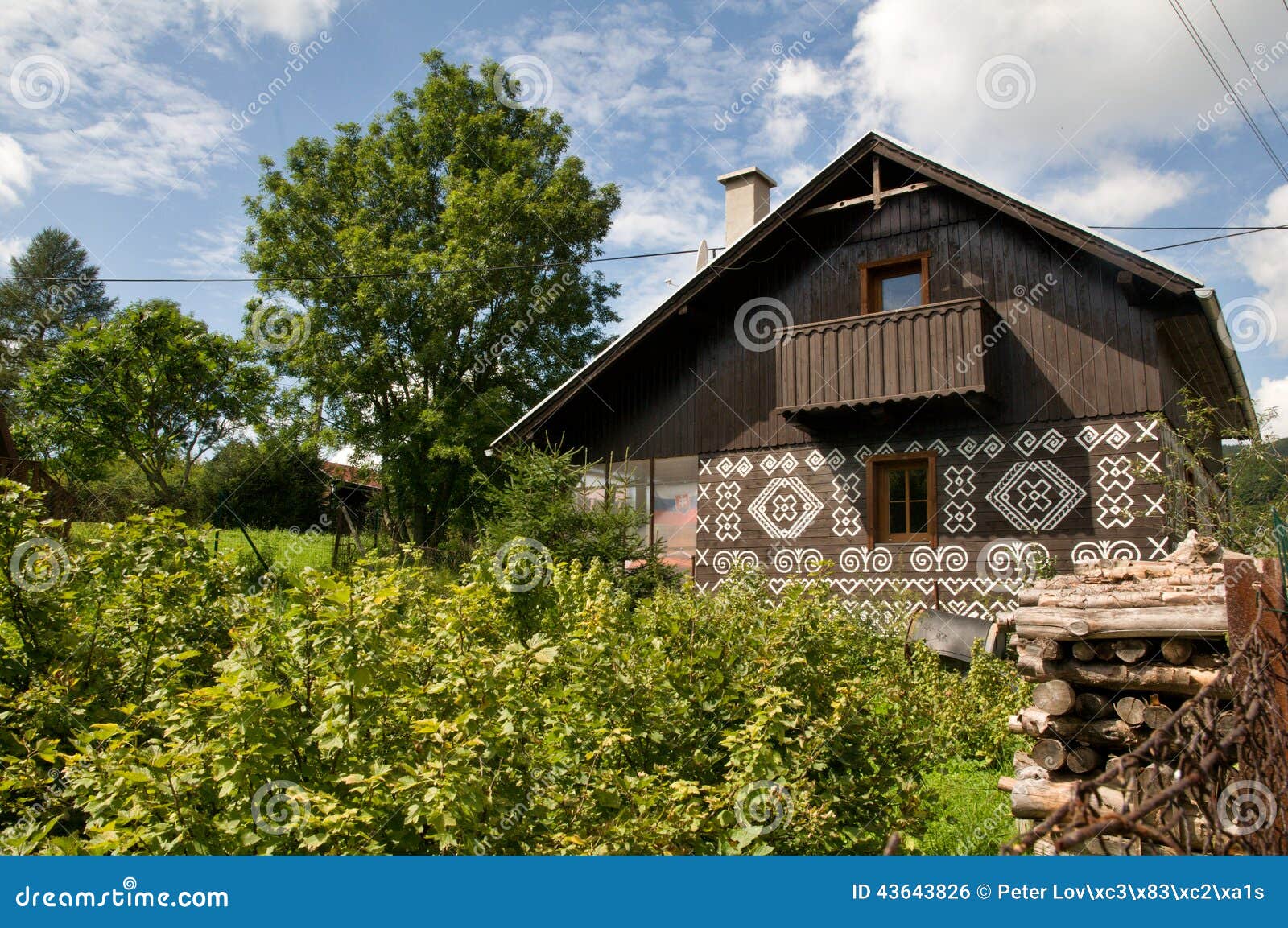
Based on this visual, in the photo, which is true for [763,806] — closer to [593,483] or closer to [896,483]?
[896,483]

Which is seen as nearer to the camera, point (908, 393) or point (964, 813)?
point (964, 813)

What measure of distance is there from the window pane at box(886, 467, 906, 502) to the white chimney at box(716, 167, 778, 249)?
19.6 feet

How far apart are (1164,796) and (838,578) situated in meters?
10.5

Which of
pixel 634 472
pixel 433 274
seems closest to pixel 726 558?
pixel 634 472

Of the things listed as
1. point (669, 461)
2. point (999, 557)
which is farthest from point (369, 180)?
point (999, 557)

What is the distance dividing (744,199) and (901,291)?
468 cm

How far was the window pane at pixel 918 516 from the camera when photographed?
1195 cm

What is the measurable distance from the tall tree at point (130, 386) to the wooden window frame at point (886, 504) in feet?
40.5

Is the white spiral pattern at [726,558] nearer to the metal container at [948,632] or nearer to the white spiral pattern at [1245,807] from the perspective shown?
the metal container at [948,632]

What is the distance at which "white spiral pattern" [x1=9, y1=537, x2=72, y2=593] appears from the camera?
4.86m

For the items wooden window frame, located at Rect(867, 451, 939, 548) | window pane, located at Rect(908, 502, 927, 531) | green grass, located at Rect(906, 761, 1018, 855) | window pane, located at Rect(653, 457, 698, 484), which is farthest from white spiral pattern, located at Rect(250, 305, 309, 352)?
green grass, located at Rect(906, 761, 1018, 855)

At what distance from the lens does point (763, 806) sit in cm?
324

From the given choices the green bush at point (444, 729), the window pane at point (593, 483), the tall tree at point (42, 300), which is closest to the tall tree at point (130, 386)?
the window pane at point (593, 483)

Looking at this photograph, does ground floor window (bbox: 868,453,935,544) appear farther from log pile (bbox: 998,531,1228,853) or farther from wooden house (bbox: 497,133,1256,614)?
log pile (bbox: 998,531,1228,853)
